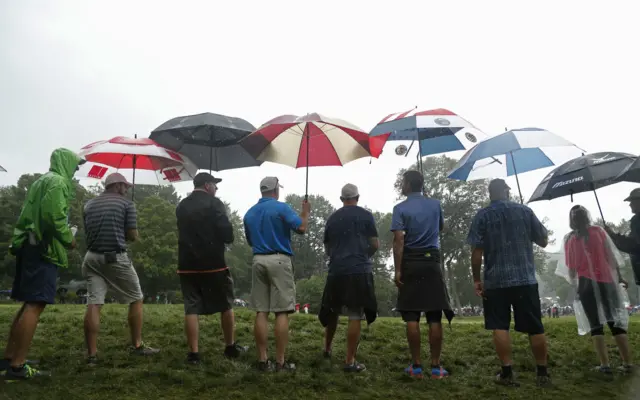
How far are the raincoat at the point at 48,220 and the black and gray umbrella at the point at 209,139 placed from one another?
2142mm

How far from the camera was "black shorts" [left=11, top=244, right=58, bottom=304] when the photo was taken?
4992mm

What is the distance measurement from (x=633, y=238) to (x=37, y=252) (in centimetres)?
743

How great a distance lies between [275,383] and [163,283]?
4073cm

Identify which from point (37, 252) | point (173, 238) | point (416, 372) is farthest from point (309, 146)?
point (173, 238)

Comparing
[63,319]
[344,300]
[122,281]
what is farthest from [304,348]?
[63,319]

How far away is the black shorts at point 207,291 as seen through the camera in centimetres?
579

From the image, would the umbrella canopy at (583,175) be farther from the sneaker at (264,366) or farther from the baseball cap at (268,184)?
the sneaker at (264,366)

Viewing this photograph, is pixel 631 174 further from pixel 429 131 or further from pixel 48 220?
pixel 48 220

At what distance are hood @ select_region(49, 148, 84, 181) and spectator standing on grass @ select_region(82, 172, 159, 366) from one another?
0.48 meters

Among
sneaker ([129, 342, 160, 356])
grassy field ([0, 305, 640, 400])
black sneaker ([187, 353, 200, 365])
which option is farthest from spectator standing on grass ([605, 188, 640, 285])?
sneaker ([129, 342, 160, 356])

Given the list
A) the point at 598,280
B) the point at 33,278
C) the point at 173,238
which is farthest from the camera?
the point at 173,238

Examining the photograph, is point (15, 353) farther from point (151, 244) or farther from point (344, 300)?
point (151, 244)

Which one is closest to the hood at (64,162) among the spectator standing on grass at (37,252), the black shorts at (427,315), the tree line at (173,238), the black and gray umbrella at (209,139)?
the spectator standing on grass at (37,252)

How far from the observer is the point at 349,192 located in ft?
20.2
